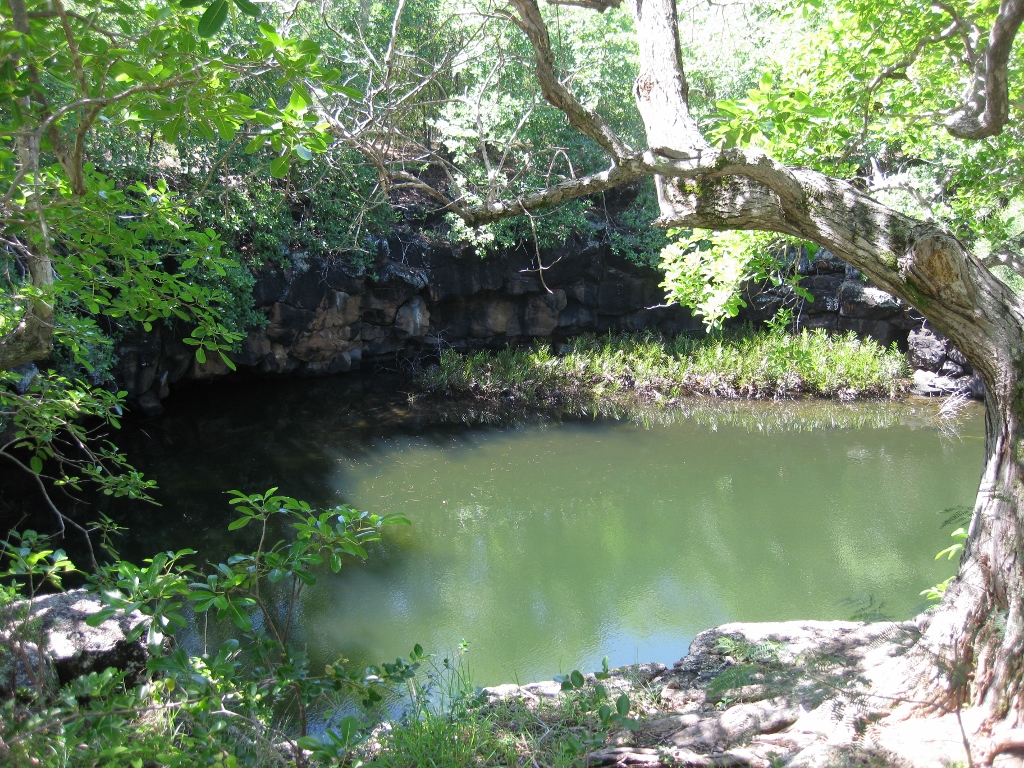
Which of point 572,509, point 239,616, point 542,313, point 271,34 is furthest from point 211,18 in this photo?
point 542,313

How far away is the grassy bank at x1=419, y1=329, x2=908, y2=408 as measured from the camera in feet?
36.0

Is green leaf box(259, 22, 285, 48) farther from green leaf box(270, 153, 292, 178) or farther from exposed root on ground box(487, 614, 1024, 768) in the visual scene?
exposed root on ground box(487, 614, 1024, 768)

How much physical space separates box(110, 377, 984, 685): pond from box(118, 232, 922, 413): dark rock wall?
Result: 2.32 feet

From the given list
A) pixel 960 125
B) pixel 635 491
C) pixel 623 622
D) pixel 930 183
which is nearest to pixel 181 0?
pixel 960 125

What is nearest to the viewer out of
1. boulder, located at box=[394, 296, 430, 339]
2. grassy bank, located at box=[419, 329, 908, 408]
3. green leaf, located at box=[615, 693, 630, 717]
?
green leaf, located at box=[615, 693, 630, 717]

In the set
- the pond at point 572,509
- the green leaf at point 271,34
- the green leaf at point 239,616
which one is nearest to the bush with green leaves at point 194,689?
the green leaf at point 239,616

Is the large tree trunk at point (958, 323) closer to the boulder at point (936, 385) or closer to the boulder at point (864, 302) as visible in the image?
the boulder at point (936, 385)

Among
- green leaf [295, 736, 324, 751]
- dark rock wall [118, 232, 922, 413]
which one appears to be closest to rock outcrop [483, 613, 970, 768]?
green leaf [295, 736, 324, 751]

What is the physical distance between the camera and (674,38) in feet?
9.64

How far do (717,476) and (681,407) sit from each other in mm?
2620

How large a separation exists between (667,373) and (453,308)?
3582mm

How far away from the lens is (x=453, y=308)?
1175 cm

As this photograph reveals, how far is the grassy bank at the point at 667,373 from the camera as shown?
10961 mm

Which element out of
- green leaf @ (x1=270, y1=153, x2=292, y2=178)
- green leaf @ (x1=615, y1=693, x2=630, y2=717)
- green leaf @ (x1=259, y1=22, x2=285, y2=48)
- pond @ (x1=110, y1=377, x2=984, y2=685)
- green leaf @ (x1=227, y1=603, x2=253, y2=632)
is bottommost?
pond @ (x1=110, y1=377, x2=984, y2=685)
